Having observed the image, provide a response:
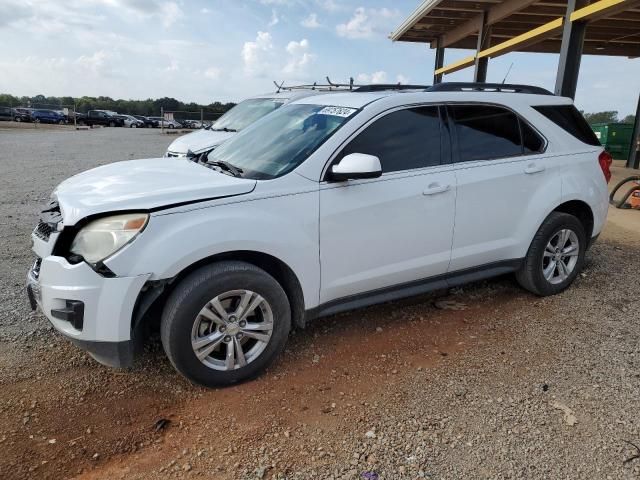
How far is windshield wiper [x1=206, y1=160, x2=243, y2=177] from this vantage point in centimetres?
340

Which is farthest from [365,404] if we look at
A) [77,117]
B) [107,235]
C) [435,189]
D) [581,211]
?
[77,117]

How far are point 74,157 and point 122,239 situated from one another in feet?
45.6

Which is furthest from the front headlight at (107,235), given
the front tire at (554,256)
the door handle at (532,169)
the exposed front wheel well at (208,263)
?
the front tire at (554,256)

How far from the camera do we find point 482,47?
12.9 m

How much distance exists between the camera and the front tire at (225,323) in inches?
113

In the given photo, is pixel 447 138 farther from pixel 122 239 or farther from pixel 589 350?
pixel 122 239

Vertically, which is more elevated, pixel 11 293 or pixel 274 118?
pixel 274 118

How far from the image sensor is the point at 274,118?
164 inches

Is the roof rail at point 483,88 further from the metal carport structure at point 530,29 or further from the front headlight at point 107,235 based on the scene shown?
the metal carport structure at point 530,29

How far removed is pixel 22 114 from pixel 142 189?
1878 inches

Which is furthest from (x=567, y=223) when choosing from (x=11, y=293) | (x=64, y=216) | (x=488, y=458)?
(x=11, y=293)

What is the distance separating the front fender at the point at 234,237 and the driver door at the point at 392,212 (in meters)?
0.10

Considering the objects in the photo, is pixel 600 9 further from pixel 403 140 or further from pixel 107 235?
pixel 107 235

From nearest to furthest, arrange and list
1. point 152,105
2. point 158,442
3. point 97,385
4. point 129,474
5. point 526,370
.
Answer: point 129,474
point 158,442
point 97,385
point 526,370
point 152,105
